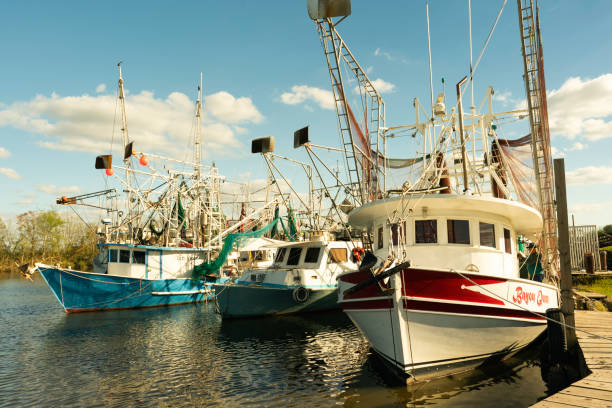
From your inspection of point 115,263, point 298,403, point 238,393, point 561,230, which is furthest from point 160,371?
point 115,263

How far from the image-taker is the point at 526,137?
15.8m

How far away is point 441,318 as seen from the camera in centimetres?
869

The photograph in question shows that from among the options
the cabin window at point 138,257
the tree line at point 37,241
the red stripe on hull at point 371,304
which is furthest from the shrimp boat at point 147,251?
the tree line at point 37,241

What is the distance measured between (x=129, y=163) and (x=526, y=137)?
2715 centimetres

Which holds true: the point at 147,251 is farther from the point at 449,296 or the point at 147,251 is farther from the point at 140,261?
the point at 449,296

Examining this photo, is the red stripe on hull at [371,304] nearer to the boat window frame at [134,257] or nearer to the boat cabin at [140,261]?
the boat cabin at [140,261]

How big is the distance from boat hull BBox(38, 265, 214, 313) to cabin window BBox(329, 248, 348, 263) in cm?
763

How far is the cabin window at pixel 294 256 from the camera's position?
2124cm

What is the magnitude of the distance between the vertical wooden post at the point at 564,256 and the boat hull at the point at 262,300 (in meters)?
11.5

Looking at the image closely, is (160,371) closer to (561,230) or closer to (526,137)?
(561,230)

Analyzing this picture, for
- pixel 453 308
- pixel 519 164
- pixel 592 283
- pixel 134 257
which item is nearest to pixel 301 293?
pixel 519 164

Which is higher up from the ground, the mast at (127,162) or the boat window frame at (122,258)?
the mast at (127,162)

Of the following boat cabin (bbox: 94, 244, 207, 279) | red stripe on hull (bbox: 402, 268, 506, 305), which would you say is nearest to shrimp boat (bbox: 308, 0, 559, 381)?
red stripe on hull (bbox: 402, 268, 506, 305)

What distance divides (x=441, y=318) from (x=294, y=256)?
13271mm
